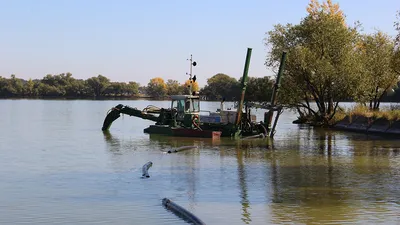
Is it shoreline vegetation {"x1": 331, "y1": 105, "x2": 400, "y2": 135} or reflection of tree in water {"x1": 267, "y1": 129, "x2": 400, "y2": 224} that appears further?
shoreline vegetation {"x1": 331, "y1": 105, "x2": 400, "y2": 135}

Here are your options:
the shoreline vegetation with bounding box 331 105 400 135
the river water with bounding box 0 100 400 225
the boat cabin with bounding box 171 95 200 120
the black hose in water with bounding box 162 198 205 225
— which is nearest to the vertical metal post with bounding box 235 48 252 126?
the boat cabin with bounding box 171 95 200 120

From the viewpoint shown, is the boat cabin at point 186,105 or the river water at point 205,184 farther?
the boat cabin at point 186,105

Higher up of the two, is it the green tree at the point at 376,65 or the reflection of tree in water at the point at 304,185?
Result: the green tree at the point at 376,65

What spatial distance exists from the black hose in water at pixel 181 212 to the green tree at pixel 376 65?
36.4 m

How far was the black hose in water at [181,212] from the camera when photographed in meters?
13.0

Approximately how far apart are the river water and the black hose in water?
0.58 feet

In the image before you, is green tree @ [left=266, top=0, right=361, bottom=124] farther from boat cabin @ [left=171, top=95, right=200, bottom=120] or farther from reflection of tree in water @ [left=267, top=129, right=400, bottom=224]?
reflection of tree in water @ [left=267, top=129, right=400, bottom=224]

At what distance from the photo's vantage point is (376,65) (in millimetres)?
52438

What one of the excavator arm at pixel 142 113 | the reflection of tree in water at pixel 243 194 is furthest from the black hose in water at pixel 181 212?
the excavator arm at pixel 142 113

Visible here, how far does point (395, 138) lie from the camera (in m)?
38.6

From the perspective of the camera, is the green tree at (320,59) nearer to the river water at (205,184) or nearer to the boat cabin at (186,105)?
the boat cabin at (186,105)

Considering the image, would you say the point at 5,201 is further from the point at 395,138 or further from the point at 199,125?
the point at 395,138

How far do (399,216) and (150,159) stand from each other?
14102 millimetres

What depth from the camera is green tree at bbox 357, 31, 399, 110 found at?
50312 millimetres
